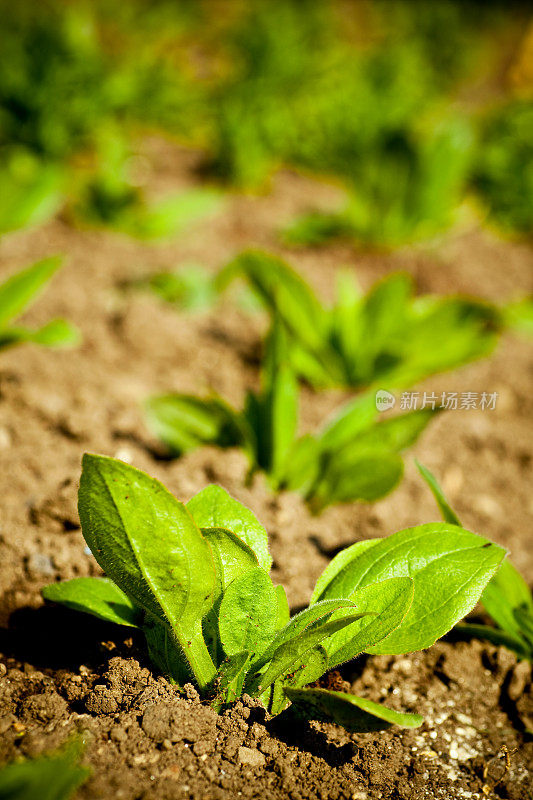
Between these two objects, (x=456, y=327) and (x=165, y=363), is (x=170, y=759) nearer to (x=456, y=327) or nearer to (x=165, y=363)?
(x=165, y=363)

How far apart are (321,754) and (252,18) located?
651 centimetres

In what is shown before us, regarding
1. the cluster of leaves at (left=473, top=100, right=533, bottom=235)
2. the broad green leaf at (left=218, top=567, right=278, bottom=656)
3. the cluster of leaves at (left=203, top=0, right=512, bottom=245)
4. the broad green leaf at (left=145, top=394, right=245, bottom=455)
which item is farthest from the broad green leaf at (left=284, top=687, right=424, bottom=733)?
the cluster of leaves at (left=473, top=100, right=533, bottom=235)

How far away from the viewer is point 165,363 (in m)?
2.31

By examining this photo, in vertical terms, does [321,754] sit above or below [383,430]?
below

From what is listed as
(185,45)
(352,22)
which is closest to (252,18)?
(185,45)

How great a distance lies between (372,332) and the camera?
2299mm

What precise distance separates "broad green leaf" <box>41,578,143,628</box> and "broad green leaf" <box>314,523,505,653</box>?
406 mm

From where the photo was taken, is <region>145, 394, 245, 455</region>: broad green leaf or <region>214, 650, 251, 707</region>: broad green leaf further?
<region>145, 394, 245, 455</region>: broad green leaf

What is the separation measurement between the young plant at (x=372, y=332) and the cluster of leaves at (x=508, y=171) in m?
1.65

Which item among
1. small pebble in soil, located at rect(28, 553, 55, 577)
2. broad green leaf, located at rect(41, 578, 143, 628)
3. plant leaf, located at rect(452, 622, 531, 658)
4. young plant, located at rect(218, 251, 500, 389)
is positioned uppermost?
broad green leaf, located at rect(41, 578, 143, 628)

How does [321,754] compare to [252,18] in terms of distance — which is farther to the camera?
[252,18]

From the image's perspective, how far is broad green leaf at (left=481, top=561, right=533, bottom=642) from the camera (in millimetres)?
1354

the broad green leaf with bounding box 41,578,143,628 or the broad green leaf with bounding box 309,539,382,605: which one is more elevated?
the broad green leaf with bounding box 41,578,143,628

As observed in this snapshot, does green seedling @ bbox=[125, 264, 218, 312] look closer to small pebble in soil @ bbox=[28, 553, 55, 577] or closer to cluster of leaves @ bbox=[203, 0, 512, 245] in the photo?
cluster of leaves @ bbox=[203, 0, 512, 245]
